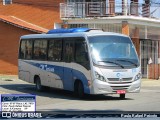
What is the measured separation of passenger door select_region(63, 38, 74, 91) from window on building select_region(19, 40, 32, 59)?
3333 millimetres

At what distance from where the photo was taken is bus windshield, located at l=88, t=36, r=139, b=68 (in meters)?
15.6

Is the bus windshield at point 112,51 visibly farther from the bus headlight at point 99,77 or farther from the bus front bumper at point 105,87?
the bus front bumper at point 105,87

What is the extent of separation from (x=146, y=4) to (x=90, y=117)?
33795 millimetres

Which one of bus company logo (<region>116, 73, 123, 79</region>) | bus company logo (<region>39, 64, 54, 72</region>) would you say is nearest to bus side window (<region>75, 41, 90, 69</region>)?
bus company logo (<region>116, 73, 123, 79</region>)

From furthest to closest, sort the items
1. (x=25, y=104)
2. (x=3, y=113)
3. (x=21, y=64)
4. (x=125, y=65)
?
1. (x=21, y=64)
2. (x=125, y=65)
3. (x=25, y=104)
4. (x=3, y=113)

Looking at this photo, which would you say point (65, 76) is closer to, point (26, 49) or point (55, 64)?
point (55, 64)

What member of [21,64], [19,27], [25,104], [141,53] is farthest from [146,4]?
[25,104]

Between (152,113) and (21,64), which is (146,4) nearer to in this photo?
(21,64)

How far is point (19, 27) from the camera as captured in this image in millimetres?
31312

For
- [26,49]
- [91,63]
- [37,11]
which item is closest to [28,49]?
[26,49]

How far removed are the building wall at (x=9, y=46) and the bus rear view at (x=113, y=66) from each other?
624 inches

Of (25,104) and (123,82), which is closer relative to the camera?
(25,104)

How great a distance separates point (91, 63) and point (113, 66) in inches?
32.5

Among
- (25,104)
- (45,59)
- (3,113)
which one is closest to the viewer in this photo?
(3,113)
